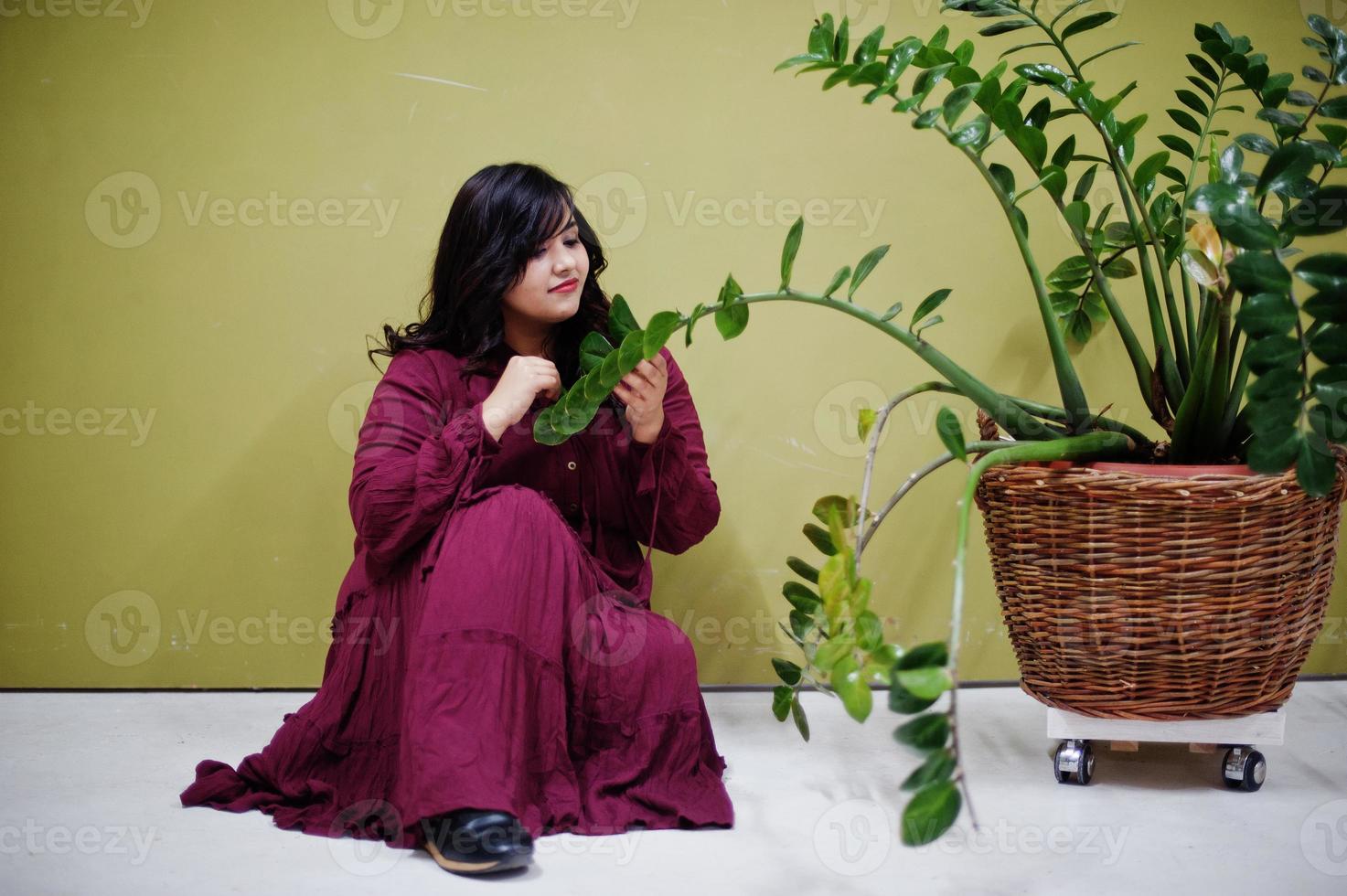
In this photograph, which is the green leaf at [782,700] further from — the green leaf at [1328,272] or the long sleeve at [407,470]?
the green leaf at [1328,272]

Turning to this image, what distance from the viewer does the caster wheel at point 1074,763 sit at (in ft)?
5.23

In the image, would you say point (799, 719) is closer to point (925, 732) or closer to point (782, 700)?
point (782, 700)

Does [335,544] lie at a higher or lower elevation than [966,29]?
lower

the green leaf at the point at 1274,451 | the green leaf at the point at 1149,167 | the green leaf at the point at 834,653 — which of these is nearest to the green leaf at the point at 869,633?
the green leaf at the point at 834,653

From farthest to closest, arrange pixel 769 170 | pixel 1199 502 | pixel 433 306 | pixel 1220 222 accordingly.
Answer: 1. pixel 769 170
2. pixel 433 306
3. pixel 1199 502
4. pixel 1220 222

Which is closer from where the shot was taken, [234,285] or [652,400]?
[652,400]

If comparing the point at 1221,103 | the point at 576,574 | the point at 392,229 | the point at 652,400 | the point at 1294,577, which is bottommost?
the point at 576,574

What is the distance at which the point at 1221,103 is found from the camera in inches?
83.4

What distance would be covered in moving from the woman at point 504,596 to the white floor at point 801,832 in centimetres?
6

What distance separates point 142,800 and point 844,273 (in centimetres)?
121

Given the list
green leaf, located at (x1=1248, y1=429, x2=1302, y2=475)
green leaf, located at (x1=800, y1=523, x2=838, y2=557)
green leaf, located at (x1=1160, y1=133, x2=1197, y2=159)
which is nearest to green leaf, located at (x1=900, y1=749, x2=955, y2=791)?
green leaf, located at (x1=800, y1=523, x2=838, y2=557)

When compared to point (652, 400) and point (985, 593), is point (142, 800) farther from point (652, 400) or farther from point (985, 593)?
point (985, 593)

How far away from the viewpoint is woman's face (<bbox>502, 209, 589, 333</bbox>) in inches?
67.1

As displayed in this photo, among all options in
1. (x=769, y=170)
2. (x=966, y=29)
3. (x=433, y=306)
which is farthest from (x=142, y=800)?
(x=966, y=29)
